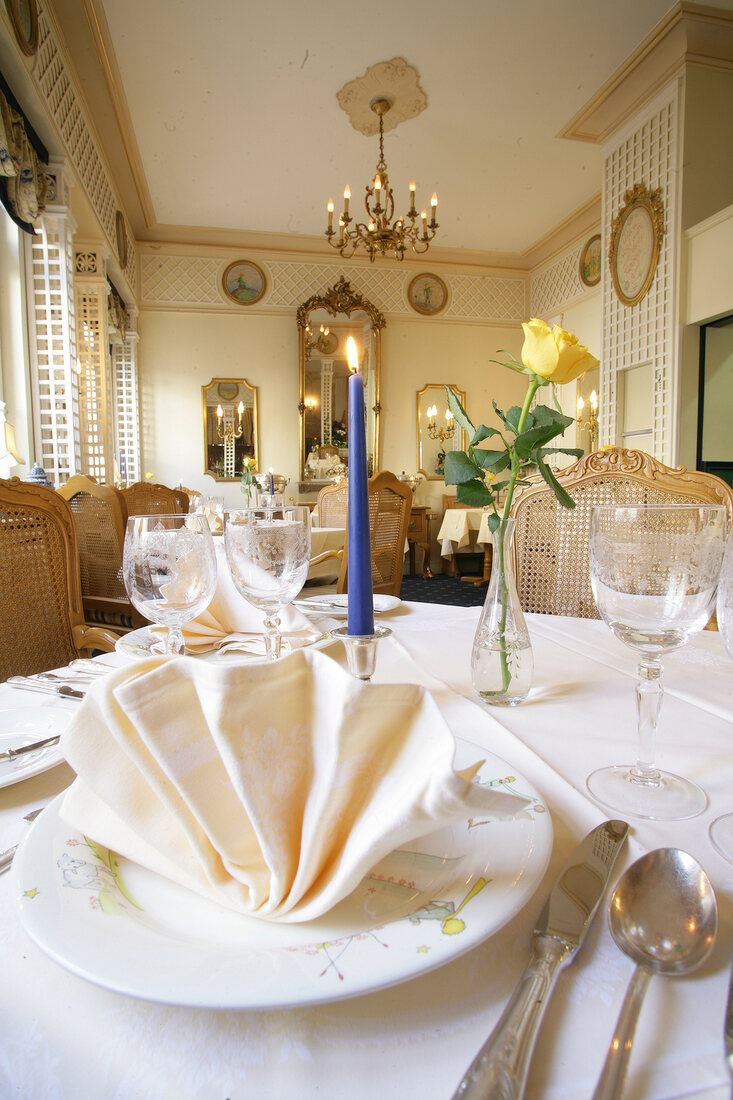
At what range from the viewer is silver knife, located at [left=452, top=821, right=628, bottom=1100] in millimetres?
196

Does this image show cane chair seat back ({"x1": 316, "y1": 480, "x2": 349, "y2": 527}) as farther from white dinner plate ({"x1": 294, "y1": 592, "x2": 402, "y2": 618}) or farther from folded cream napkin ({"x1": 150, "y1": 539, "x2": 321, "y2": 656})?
folded cream napkin ({"x1": 150, "y1": 539, "x2": 321, "y2": 656})

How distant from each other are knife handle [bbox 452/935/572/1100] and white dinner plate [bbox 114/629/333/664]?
0.44 m

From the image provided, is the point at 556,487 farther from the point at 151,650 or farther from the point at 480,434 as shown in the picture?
the point at 151,650

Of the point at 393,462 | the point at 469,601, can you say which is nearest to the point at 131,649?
the point at 469,601

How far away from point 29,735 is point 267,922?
34 cm

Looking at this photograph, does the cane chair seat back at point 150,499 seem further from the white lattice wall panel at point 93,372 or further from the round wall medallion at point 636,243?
the round wall medallion at point 636,243

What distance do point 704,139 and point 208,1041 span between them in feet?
17.0

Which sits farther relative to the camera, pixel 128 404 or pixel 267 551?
pixel 128 404

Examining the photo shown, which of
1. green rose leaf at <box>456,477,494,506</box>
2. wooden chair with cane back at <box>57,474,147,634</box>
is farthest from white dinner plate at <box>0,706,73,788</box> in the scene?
wooden chair with cane back at <box>57,474,147,634</box>

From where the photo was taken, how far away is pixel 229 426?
6562 mm

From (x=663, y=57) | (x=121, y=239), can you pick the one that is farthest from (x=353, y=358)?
(x=121, y=239)

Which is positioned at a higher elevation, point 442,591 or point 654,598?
point 654,598

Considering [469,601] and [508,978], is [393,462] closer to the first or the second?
[469,601]

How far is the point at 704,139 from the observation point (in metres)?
3.85
